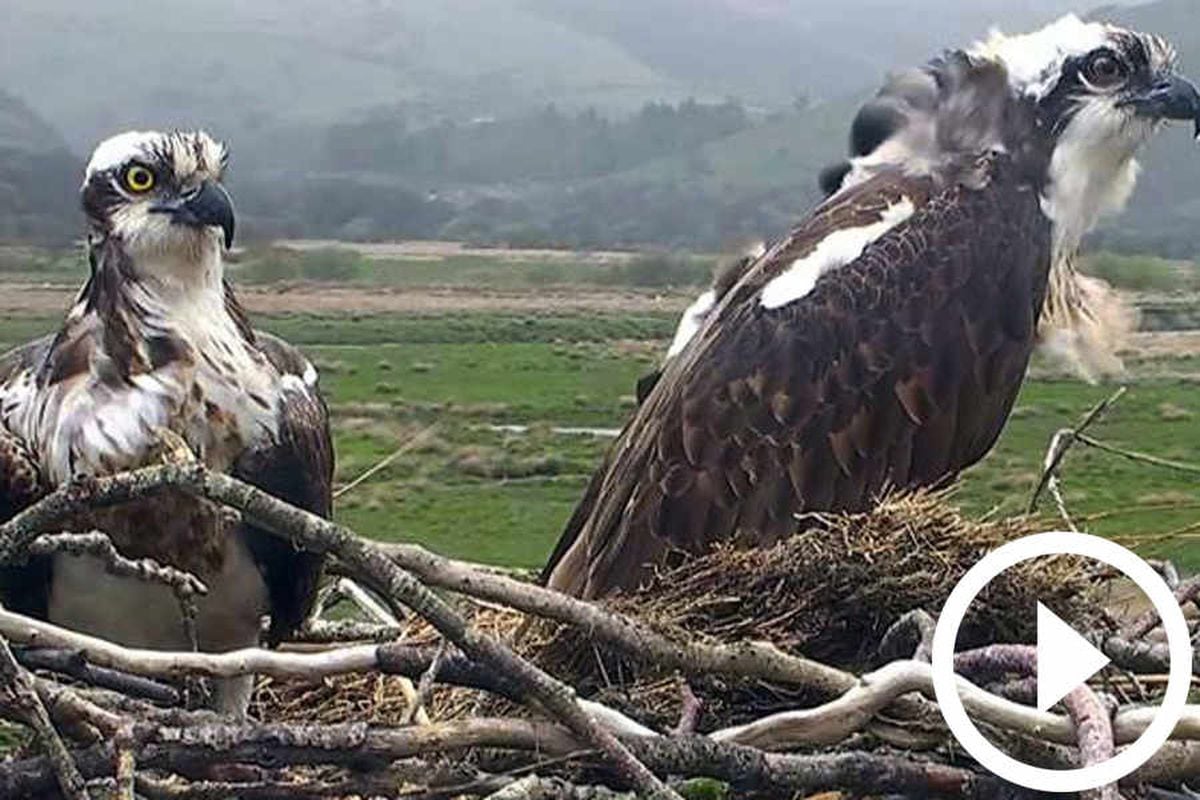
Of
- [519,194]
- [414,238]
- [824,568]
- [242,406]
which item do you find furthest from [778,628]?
[519,194]

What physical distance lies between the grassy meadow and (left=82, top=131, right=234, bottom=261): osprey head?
0.60 metres

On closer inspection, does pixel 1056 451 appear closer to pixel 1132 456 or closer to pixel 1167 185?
pixel 1132 456

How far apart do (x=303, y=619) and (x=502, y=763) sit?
1.47 metres

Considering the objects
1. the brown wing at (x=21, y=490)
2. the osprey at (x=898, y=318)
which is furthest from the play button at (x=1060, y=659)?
the brown wing at (x=21, y=490)

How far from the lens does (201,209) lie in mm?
3830

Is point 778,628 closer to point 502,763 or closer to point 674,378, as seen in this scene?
point 502,763

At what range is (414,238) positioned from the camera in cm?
2711

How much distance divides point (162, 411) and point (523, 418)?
27.1 meters

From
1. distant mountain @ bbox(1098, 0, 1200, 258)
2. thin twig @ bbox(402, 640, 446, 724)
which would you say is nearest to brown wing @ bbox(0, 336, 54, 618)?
thin twig @ bbox(402, 640, 446, 724)

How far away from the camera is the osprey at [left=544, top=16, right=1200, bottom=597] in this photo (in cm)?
412

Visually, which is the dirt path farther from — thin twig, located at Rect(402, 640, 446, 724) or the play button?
thin twig, located at Rect(402, 640, 446, 724)

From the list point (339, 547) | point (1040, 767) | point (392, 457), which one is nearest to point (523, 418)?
point (392, 457)

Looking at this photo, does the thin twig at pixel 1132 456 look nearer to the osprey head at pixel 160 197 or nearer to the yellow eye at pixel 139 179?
the osprey head at pixel 160 197

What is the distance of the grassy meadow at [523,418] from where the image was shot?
19.2 feet
